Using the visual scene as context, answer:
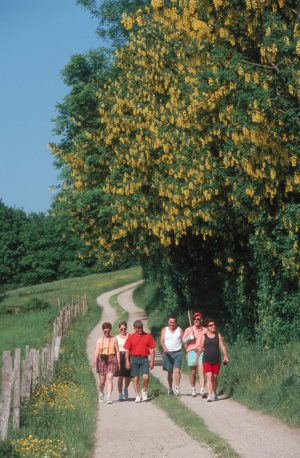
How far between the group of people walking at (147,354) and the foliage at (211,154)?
11.0 ft

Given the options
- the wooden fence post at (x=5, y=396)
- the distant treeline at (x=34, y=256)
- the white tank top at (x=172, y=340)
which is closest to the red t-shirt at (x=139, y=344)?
the white tank top at (x=172, y=340)

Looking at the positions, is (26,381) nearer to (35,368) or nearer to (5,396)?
(35,368)

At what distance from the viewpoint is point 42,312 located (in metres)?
69.4

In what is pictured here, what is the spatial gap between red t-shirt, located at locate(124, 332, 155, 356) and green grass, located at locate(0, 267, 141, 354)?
856 inches

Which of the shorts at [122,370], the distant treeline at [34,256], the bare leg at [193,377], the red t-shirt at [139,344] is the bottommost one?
the bare leg at [193,377]

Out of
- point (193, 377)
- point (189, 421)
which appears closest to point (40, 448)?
point (189, 421)

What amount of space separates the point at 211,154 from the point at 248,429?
11563 millimetres

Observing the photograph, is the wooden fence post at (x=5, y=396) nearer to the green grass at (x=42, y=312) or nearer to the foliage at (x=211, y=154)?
the foliage at (x=211, y=154)

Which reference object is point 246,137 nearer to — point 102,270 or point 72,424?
point 72,424

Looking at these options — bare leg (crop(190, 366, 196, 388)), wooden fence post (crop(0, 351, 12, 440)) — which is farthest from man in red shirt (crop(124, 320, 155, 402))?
wooden fence post (crop(0, 351, 12, 440))

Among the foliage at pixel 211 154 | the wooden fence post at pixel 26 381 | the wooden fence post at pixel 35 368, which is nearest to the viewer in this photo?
the wooden fence post at pixel 26 381

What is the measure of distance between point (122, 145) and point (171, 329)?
10047 mm

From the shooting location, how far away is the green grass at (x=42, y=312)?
49.9m

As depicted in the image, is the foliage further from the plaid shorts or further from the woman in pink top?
the plaid shorts
